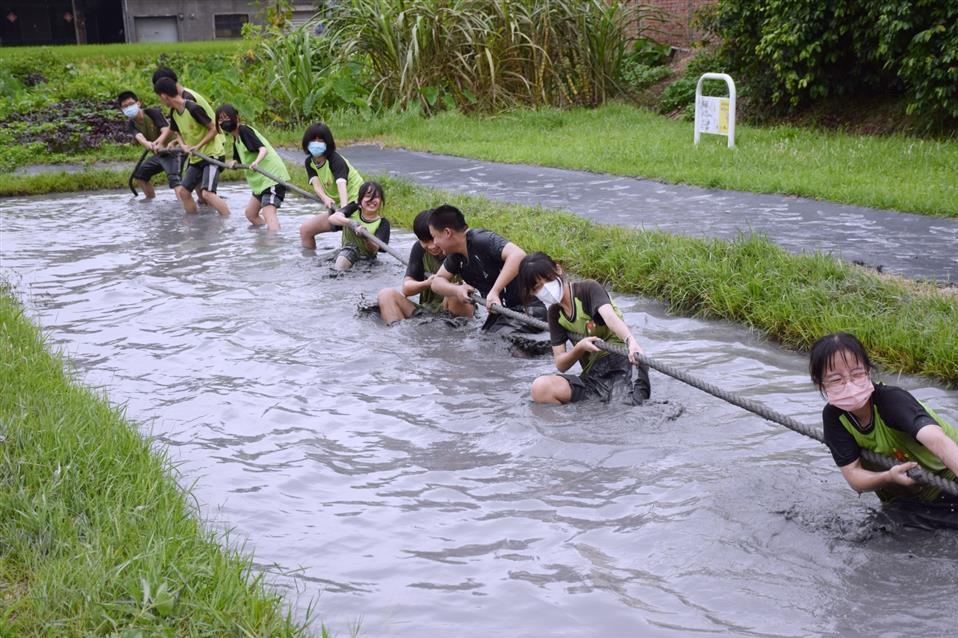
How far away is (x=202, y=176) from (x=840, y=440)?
31.9 ft

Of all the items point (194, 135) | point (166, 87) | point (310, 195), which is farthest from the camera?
point (194, 135)

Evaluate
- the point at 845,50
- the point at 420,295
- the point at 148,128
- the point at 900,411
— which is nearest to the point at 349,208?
the point at 420,295

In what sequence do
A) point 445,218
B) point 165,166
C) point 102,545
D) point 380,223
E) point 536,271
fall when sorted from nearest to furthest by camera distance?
1. point 102,545
2. point 536,271
3. point 445,218
4. point 380,223
5. point 165,166

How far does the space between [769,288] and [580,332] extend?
71.7 inches

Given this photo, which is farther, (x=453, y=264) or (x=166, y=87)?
(x=166, y=87)

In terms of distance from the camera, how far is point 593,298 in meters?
5.86

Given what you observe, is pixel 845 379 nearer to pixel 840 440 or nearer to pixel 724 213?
pixel 840 440

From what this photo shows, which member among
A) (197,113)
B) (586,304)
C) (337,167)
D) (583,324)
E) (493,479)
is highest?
(197,113)

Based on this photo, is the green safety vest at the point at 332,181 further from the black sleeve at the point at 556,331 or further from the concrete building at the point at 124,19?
the concrete building at the point at 124,19

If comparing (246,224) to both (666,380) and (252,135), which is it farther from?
(666,380)

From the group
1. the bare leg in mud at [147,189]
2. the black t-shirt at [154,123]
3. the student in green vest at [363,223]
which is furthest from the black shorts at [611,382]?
the bare leg in mud at [147,189]

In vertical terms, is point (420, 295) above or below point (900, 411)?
below

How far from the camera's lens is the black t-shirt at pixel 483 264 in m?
7.23

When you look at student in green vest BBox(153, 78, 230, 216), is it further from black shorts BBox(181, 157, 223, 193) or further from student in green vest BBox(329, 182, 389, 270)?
student in green vest BBox(329, 182, 389, 270)
